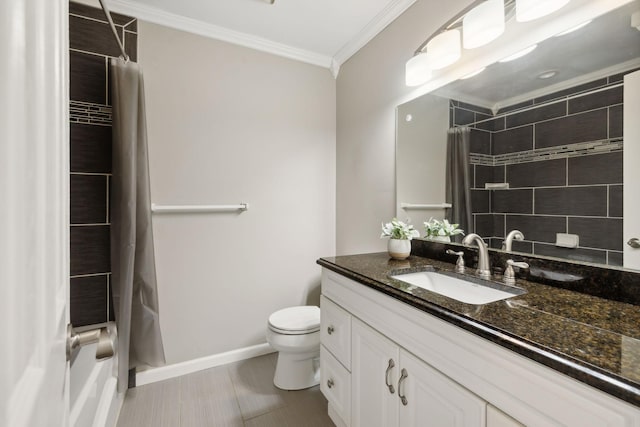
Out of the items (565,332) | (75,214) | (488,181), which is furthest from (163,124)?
(565,332)

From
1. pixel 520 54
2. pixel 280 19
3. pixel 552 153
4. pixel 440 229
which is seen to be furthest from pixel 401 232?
pixel 280 19

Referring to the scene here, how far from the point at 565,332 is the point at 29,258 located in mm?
988

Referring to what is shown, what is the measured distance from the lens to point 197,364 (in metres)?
1.93

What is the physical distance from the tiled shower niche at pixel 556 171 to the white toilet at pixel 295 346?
1087 millimetres

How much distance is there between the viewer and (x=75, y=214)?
163cm

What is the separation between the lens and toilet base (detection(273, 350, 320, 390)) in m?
1.75

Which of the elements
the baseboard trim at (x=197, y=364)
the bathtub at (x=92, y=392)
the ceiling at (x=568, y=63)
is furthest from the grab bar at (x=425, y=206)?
the bathtub at (x=92, y=392)

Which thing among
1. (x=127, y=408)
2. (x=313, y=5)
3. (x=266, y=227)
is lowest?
(x=127, y=408)

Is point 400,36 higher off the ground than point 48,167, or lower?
higher

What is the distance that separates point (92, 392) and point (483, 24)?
2334 mm

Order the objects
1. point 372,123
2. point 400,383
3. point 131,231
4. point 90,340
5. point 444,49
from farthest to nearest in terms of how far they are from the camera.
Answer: point 372,123, point 131,231, point 444,49, point 400,383, point 90,340

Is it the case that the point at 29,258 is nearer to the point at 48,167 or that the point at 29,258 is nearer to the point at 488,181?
the point at 48,167

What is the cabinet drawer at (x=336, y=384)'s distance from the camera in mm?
1277

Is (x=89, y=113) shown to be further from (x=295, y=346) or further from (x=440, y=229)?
(x=440, y=229)
